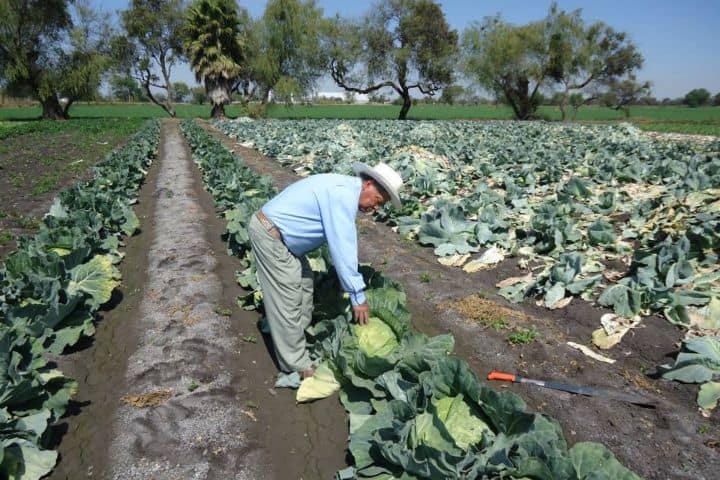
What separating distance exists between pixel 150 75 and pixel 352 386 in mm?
64916

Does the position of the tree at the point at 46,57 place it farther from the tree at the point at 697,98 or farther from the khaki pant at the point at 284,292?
the tree at the point at 697,98

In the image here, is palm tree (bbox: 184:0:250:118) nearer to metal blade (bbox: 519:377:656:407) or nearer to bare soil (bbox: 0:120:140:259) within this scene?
bare soil (bbox: 0:120:140:259)

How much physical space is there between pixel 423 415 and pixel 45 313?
3.63 m

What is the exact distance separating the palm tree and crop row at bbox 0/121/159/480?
137ft

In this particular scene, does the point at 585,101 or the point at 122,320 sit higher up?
the point at 585,101

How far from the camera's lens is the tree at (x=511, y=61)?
47.0 metres

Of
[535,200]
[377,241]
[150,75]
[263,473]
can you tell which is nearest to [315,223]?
[263,473]

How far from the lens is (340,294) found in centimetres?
450

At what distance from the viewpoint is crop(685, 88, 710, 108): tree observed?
9231 centimetres

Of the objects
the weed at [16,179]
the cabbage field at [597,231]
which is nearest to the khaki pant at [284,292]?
the cabbage field at [597,231]

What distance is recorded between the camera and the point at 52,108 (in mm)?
45125

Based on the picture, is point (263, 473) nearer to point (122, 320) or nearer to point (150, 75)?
point (122, 320)

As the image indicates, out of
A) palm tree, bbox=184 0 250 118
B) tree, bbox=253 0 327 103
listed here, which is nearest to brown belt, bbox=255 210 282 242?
tree, bbox=253 0 327 103

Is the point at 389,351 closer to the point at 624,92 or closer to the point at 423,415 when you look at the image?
the point at 423,415
